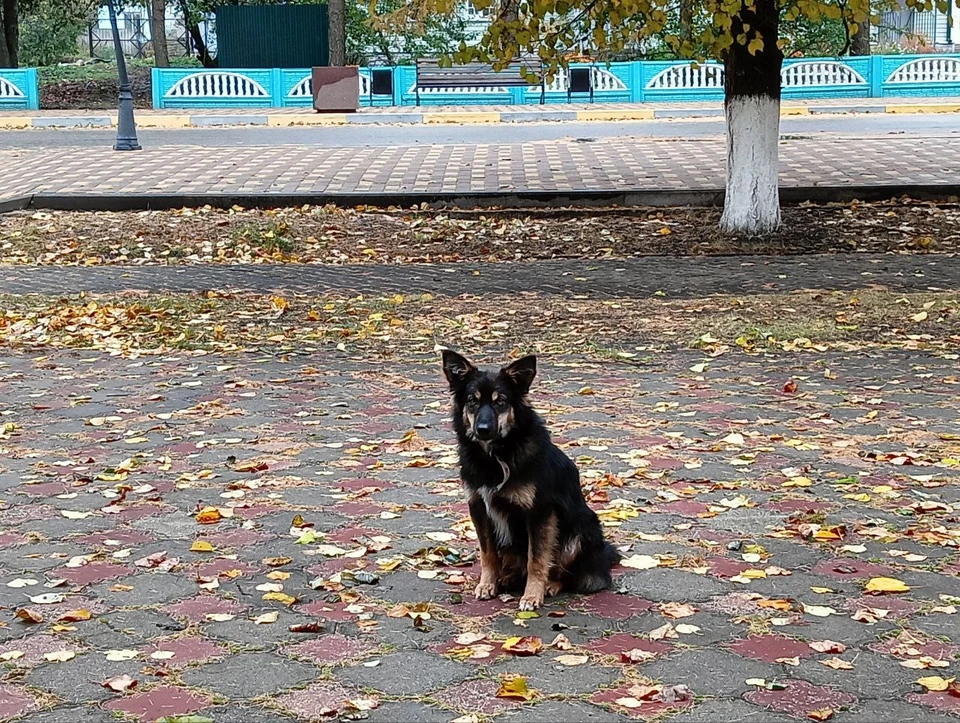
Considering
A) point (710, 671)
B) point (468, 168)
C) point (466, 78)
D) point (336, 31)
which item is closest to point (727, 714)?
point (710, 671)

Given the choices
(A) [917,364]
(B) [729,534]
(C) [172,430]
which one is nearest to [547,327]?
(A) [917,364]

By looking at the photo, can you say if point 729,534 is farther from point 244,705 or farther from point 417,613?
point 244,705

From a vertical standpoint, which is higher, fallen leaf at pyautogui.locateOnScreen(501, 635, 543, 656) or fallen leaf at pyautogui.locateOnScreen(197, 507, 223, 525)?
fallen leaf at pyautogui.locateOnScreen(197, 507, 223, 525)

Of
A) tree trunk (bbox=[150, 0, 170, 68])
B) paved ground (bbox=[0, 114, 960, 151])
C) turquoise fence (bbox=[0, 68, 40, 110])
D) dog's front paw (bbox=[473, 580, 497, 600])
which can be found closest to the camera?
dog's front paw (bbox=[473, 580, 497, 600])

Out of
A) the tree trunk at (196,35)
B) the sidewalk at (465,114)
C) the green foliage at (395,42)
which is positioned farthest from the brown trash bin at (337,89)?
the tree trunk at (196,35)

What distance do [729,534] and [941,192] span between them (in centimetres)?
983

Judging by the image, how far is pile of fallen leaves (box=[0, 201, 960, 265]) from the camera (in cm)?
1241

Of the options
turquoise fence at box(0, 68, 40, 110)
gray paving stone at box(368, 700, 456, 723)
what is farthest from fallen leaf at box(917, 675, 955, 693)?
turquoise fence at box(0, 68, 40, 110)

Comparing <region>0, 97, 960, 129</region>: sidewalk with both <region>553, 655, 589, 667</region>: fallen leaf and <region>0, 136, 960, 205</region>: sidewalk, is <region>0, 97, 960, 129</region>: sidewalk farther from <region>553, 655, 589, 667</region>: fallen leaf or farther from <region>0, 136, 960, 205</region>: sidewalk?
<region>553, 655, 589, 667</region>: fallen leaf

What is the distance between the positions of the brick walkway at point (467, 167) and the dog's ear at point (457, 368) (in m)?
10.1

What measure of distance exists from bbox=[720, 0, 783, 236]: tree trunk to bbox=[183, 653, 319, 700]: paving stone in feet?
29.5

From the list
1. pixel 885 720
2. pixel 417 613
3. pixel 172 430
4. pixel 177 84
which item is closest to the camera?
pixel 885 720

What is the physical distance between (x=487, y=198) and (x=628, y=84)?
17.2 m

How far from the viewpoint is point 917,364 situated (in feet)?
27.3
